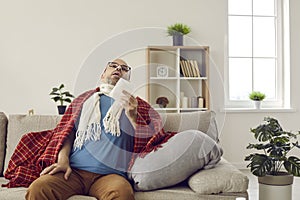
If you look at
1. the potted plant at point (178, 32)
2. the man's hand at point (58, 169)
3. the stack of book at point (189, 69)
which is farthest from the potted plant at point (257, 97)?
the man's hand at point (58, 169)

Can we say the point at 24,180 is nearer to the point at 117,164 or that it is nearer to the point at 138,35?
the point at 117,164

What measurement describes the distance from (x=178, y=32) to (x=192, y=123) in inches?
80.2

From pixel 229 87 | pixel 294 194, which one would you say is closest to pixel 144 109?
pixel 294 194

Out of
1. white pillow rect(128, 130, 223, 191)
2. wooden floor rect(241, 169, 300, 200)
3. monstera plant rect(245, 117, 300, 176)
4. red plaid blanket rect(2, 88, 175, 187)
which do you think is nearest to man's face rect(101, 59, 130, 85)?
red plaid blanket rect(2, 88, 175, 187)

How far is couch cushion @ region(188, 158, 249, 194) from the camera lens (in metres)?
2.02

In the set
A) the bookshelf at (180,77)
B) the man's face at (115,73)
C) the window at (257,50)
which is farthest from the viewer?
the window at (257,50)

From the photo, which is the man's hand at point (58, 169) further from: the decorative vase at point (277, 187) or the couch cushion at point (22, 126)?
the decorative vase at point (277, 187)

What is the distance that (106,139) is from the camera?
7.32 ft

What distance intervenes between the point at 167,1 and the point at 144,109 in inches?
95.1

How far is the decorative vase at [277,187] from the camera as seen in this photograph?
2391 millimetres

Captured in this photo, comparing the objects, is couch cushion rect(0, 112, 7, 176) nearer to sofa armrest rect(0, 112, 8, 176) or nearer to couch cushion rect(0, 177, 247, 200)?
sofa armrest rect(0, 112, 8, 176)

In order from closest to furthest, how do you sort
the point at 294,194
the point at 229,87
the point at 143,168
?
the point at 143,168, the point at 294,194, the point at 229,87

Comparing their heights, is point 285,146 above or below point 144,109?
below

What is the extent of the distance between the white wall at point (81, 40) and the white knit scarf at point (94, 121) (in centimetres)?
196
